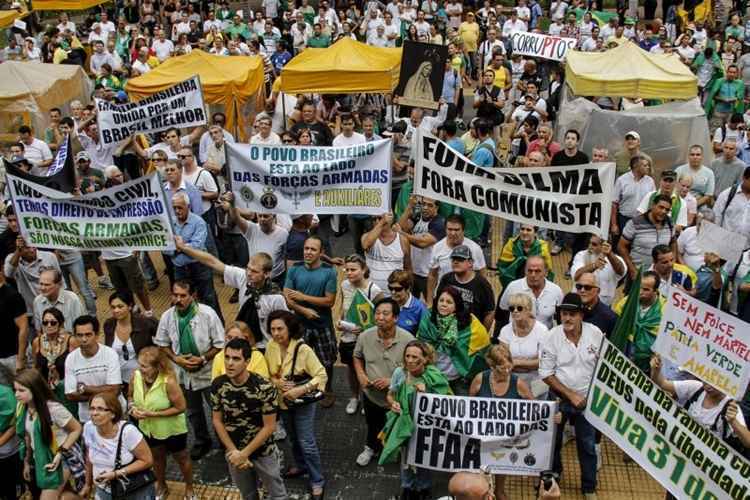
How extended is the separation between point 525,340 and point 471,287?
2.42ft

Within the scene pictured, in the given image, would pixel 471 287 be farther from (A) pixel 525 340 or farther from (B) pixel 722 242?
(B) pixel 722 242

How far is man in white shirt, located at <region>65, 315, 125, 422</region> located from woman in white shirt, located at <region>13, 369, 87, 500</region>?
44 cm

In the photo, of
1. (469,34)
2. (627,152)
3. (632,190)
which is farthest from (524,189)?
(469,34)

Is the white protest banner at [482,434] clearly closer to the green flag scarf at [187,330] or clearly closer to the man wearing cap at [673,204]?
the green flag scarf at [187,330]

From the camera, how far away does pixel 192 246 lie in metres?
7.80

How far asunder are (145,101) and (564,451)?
7.31 m

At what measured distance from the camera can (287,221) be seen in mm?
8383

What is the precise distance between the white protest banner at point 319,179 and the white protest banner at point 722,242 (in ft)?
10.0

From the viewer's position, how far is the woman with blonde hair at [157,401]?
18.6ft

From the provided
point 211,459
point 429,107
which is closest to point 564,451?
point 211,459

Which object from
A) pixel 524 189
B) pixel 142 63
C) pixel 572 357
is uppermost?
pixel 524 189

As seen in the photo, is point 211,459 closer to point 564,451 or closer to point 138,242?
point 138,242

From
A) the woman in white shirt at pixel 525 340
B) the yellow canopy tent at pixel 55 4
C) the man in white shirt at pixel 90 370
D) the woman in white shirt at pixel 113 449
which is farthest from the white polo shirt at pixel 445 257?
the yellow canopy tent at pixel 55 4

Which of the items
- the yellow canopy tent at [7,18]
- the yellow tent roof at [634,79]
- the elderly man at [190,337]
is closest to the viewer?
the elderly man at [190,337]
